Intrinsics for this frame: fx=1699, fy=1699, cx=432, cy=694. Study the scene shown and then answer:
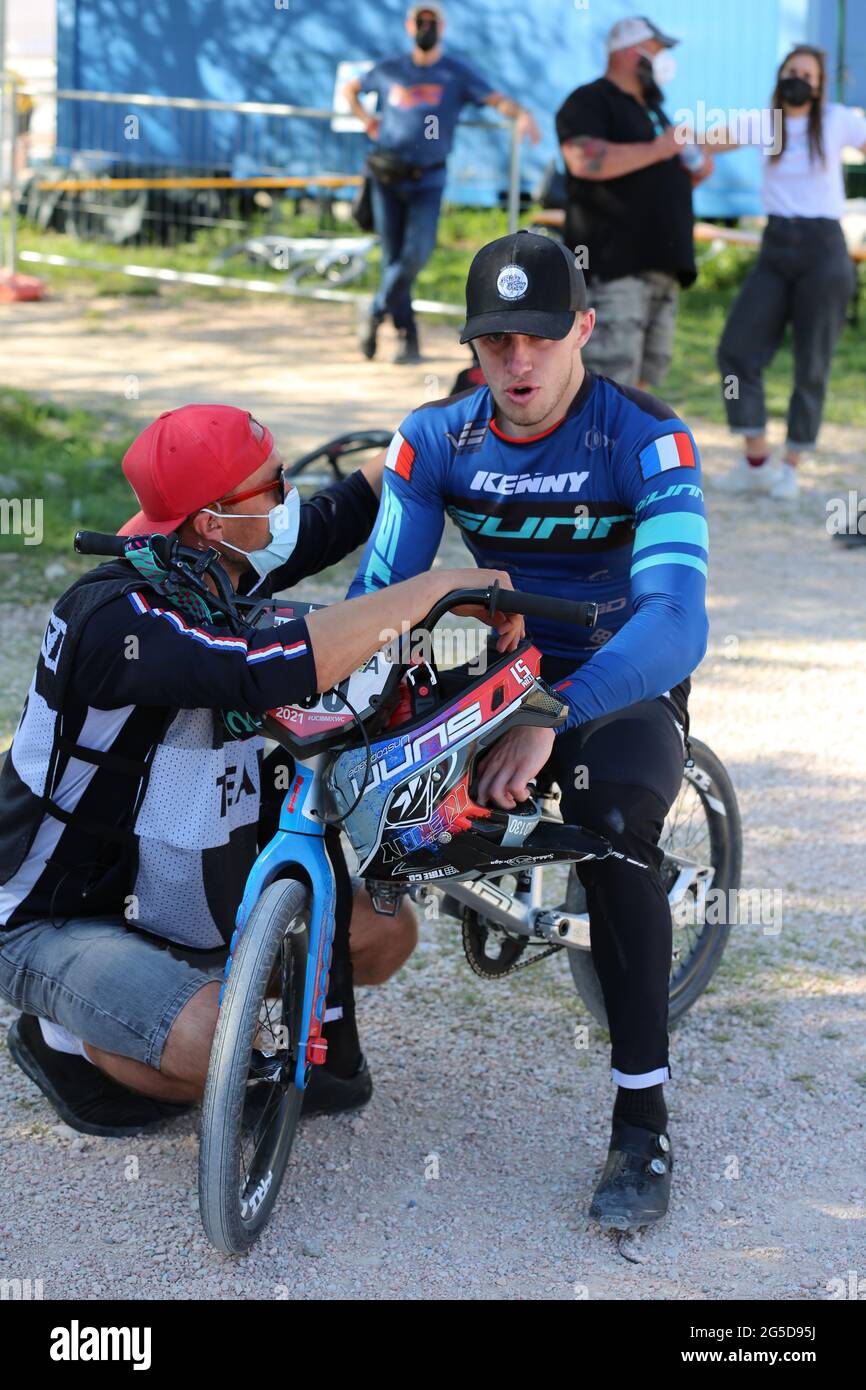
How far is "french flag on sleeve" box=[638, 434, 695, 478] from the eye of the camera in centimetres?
335

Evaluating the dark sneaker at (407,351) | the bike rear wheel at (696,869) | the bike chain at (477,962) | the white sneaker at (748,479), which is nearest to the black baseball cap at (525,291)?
the bike rear wheel at (696,869)

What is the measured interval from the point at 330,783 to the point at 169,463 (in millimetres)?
667

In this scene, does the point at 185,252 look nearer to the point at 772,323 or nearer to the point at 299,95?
the point at 299,95

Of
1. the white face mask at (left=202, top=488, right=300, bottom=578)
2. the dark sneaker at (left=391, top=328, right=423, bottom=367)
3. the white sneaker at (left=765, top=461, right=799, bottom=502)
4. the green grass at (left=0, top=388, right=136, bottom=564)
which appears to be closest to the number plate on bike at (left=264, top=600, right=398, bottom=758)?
the white face mask at (left=202, top=488, right=300, bottom=578)

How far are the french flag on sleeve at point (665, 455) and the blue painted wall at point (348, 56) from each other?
1191 centimetres

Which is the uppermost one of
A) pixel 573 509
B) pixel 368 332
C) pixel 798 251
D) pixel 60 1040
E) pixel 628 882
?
pixel 798 251

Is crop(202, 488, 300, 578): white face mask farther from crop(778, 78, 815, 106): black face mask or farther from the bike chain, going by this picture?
crop(778, 78, 815, 106): black face mask

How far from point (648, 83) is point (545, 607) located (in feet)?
20.2

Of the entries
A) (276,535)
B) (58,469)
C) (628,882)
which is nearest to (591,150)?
(58,469)

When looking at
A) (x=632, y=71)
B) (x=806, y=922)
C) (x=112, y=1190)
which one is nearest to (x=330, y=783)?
(x=112, y=1190)

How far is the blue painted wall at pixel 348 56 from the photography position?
49.0 ft

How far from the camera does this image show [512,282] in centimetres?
329

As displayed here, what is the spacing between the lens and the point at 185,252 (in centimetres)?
1527

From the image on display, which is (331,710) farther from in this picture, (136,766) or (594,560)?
(594,560)
